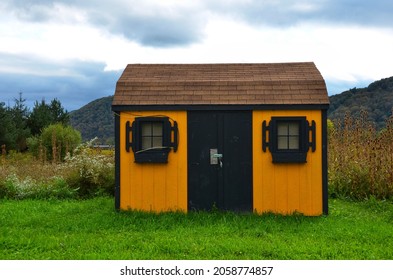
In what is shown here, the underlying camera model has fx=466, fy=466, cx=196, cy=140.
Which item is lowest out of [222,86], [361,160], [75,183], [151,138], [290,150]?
[75,183]

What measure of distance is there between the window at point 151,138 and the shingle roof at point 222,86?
15.3 inches

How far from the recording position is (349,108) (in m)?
31.2

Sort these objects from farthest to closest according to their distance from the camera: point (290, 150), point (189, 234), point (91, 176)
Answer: point (91, 176), point (290, 150), point (189, 234)

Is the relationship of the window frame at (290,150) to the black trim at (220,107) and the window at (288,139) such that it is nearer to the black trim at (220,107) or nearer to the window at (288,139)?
the window at (288,139)

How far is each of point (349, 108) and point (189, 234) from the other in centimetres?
2630

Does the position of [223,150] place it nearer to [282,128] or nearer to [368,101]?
[282,128]

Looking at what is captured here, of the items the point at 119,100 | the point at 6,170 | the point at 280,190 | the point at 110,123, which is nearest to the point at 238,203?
the point at 280,190

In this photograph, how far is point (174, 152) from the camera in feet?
29.3

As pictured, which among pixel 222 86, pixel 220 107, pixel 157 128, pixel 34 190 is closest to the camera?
pixel 220 107

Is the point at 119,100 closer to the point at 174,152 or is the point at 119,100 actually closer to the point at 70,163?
the point at 174,152

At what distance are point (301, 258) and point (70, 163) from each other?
797 cm

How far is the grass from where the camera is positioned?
628cm

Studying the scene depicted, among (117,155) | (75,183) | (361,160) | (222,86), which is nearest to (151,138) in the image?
(117,155)

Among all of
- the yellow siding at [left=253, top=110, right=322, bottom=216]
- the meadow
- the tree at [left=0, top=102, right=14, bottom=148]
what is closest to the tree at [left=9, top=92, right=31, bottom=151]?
the tree at [left=0, top=102, right=14, bottom=148]
